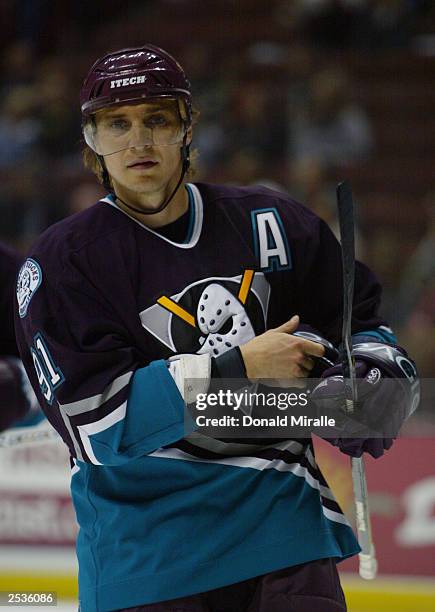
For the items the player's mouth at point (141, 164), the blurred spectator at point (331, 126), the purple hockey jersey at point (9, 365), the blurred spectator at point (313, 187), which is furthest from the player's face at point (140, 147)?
the blurred spectator at point (331, 126)

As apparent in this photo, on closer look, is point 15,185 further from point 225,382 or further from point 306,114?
point 225,382

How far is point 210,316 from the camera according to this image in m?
1.70

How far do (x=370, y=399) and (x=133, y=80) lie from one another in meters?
0.61

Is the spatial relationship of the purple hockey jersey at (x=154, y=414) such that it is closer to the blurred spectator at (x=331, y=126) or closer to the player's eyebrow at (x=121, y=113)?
the player's eyebrow at (x=121, y=113)

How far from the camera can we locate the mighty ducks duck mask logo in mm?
1683

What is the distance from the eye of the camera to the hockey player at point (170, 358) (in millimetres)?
1596

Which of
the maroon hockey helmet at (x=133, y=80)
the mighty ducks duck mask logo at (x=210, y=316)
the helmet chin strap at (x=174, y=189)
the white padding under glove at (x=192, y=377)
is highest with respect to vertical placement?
the maroon hockey helmet at (x=133, y=80)

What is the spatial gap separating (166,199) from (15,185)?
126 inches

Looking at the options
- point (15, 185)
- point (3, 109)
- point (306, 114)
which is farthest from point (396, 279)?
point (3, 109)

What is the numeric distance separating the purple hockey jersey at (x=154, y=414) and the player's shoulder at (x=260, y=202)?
75mm

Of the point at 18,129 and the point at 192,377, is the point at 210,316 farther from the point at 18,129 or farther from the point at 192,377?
the point at 18,129

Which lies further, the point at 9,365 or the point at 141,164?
the point at 9,365

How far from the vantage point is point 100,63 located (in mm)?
1798

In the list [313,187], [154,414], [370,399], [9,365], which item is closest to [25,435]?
[9,365]
